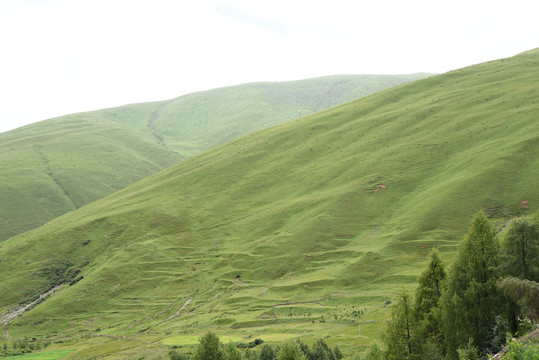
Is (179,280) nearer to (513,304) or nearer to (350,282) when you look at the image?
(350,282)

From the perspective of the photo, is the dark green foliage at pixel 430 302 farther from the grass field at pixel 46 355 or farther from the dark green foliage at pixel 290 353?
the grass field at pixel 46 355

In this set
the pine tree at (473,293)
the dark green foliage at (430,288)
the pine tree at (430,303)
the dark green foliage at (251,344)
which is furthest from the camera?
the dark green foliage at (251,344)

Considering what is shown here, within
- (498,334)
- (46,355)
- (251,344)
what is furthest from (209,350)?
(46,355)

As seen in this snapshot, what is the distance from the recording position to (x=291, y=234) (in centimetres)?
12325

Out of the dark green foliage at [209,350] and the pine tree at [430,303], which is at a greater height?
the pine tree at [430,303]

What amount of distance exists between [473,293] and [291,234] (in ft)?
297

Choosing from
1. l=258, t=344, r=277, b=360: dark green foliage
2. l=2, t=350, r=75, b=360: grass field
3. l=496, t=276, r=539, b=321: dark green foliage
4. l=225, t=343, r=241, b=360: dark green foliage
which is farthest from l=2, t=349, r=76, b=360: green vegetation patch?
l=496, t=276, r=539, b=321: dark green foliage

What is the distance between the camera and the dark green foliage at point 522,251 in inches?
1315

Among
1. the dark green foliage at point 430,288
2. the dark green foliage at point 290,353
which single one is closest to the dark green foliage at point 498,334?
the dark green foliage at point 430,288

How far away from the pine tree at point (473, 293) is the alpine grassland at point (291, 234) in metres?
31.7

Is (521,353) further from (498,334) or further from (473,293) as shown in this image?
(473,293)

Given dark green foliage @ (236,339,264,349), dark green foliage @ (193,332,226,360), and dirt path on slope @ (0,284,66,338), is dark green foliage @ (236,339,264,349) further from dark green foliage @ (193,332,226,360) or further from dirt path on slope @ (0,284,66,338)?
dirt path on slope @ (0,284,66,338)

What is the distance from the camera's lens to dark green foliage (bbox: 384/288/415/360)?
34.1 metres

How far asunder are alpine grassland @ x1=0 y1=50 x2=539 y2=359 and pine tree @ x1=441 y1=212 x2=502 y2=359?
31.7 meters
